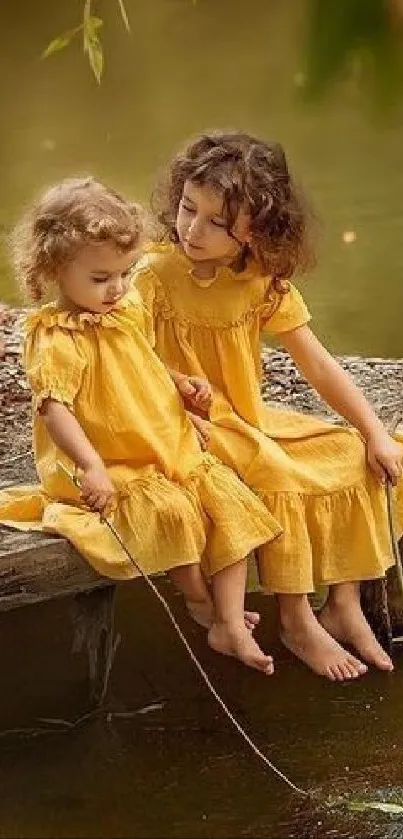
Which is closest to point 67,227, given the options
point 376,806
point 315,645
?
point 315,645

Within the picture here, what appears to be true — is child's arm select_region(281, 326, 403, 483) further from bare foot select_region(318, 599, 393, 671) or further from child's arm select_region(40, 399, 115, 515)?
child's arm select_region(40, 399, 115, 515)

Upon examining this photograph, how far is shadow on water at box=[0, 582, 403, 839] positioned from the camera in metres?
2.26

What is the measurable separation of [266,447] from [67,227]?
534mm

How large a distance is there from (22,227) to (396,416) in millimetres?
1001

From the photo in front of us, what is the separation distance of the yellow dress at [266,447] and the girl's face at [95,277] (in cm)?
23

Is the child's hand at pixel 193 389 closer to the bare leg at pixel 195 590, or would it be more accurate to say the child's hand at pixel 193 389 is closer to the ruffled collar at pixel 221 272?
the ruffled collar at pixel 221 272

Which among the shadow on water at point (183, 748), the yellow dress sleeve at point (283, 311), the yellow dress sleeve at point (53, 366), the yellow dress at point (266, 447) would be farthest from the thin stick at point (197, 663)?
the yellow dress sleeve at point (283, 311)

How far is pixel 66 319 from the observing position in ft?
7.89

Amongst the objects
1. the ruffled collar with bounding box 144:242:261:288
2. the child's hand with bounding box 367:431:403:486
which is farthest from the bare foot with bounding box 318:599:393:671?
the ruffled collar with bounding box 144:242:261:288

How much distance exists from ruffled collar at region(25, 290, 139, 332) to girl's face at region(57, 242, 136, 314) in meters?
0.01

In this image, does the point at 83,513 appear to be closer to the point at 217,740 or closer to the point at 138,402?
the point at 138,402

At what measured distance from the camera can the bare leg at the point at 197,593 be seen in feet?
8.06

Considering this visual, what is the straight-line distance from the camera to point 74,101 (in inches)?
217

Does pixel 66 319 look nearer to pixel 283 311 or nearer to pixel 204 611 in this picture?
pixel 283 311
